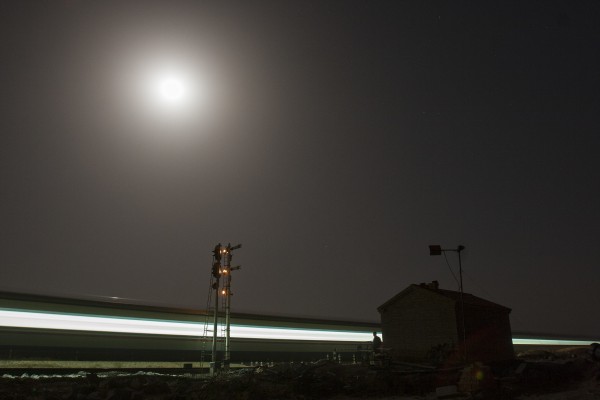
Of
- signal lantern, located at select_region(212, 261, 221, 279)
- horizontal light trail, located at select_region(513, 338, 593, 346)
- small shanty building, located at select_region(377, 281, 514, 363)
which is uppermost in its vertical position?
signal lantern, located at select_region(212, 261, 221, 279)

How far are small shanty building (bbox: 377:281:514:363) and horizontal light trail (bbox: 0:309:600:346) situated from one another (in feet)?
22.6

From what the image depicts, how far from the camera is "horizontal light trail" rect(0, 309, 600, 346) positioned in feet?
73.5

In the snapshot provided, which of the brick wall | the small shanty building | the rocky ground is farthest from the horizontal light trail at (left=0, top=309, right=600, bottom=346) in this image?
the small shanty building

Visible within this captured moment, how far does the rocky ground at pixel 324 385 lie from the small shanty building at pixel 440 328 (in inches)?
303

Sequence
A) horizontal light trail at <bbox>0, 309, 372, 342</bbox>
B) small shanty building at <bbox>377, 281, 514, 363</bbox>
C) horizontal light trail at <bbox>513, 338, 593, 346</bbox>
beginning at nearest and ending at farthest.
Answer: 1. horizontal light trail at <bbox>0, 309, 372, 342</bbox>
2. small shanty building at <bbox>377, 281, 514, 363</bbox>
3. horizontal light trail at <bbox>513, 338, 593, 346</bbox>

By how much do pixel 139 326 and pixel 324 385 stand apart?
12313 millimetres

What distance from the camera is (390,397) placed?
816 inches

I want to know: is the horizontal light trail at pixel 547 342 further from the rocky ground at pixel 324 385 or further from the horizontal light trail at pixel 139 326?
the rocky ground at pixel 324 385

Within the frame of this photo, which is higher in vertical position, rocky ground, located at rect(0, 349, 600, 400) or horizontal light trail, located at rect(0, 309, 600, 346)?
horizontal light trail, located at rect(0, 309, 600, 346)

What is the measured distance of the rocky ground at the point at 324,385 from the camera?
61.2 feet

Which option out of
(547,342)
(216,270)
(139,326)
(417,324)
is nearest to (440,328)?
(417,324)

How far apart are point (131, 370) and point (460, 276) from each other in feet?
68.3

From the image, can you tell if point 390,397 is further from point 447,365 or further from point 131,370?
point 131,370

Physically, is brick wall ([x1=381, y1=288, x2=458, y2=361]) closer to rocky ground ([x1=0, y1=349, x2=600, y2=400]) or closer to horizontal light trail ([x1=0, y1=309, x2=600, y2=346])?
horizontal light trail ([x1=0, y1=309, x2=600, y2=346])
